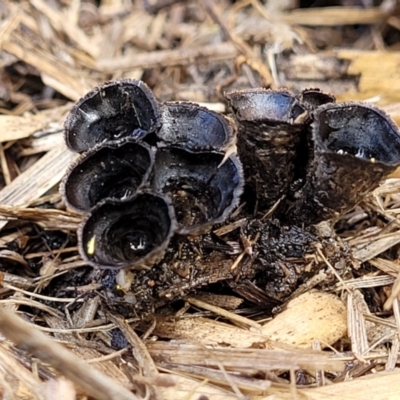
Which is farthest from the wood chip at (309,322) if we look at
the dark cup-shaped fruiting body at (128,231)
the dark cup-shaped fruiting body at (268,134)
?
the dark cup-shaped fruiting body at (128,231)

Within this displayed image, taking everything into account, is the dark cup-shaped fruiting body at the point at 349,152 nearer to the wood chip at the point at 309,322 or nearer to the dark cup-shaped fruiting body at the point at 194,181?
the dark cup-shaped fruiting body at the point at 194,181

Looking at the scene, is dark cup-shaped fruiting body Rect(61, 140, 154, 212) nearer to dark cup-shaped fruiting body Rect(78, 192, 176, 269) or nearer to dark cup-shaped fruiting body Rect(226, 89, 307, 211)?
dark cup-shaped fruiting body Rect(78, 192, 176, 269)

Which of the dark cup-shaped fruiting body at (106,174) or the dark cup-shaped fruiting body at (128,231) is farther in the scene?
the dark cup-shaped fruiting body at (106,174)

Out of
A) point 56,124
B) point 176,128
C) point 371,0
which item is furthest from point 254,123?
point 371,0

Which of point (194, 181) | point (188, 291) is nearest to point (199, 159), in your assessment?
point (194, 181)

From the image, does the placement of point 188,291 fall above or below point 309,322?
above

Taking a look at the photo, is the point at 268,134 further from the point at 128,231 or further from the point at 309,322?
the point at 309,322
